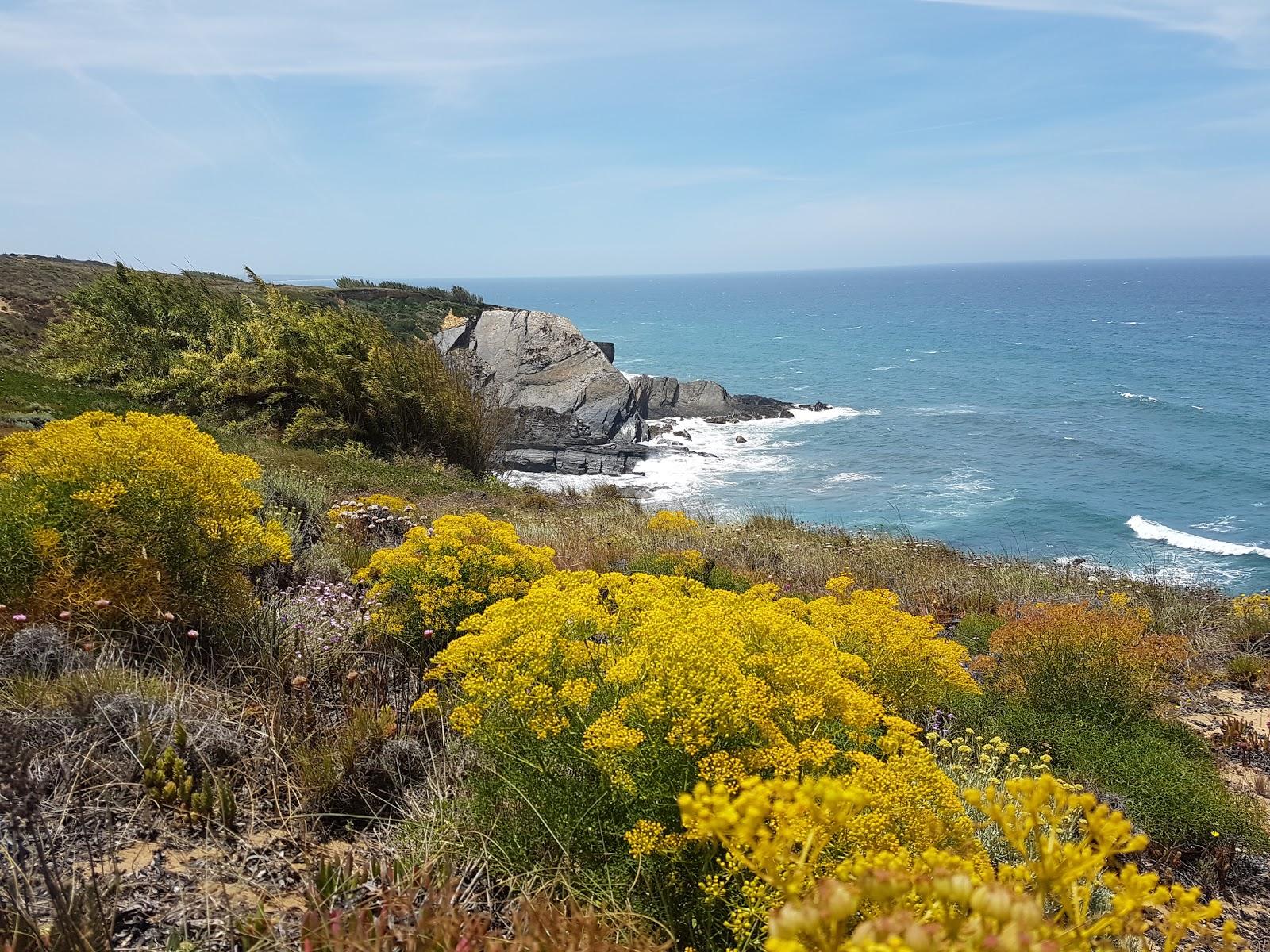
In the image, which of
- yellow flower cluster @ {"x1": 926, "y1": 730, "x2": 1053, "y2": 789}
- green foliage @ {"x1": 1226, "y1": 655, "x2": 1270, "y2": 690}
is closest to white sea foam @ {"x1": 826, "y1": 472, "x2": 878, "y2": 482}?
green foliage @ {"x1": 1226, "y1": 655, "x2": 1270, "y2": 690}

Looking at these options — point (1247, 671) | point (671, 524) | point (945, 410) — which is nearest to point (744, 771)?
Answer: point (1247, 671)

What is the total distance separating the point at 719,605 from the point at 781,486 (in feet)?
90.5

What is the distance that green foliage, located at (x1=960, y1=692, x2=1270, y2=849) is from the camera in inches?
166

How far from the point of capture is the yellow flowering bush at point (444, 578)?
4.52 metres

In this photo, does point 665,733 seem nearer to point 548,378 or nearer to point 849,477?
point 849,477

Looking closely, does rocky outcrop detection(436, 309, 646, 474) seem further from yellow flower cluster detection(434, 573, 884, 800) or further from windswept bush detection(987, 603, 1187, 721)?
yellow flower cluster detection(434, 573, 884, 800)

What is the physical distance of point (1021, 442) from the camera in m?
37.4

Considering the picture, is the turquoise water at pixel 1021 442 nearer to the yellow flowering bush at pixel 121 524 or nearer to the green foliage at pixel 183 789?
the yellow flowering bush at pixel 121 524

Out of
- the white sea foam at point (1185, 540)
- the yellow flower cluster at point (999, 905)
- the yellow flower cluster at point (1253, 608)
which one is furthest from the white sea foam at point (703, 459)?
the yellow flower cluster at point (999, 905)

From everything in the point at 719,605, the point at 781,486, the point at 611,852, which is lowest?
the point at 781,486

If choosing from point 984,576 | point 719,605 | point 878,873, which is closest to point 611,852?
point 719,605

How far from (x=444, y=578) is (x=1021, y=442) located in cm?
3926

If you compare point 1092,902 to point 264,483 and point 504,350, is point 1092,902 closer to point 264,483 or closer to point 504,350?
point 264,483

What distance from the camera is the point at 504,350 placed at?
1390 inches
